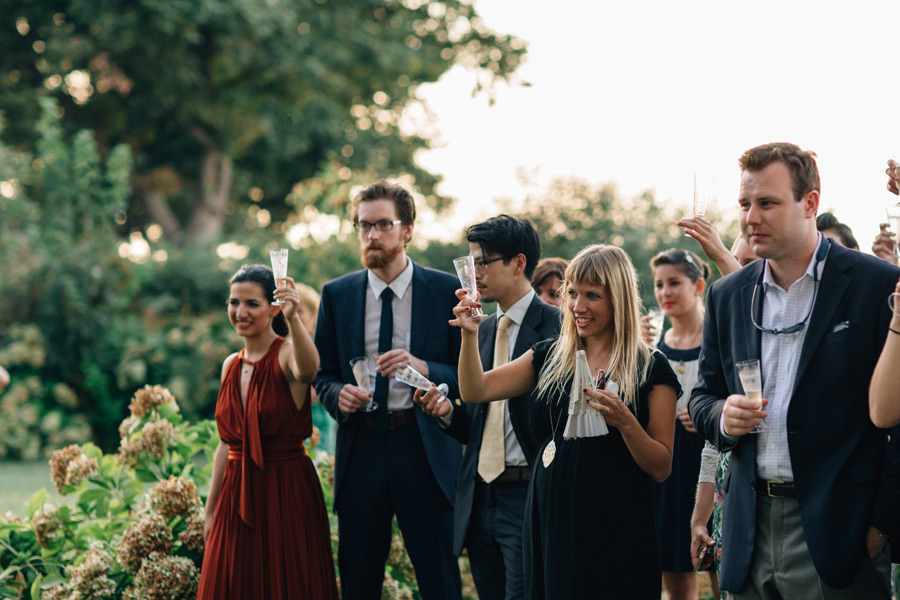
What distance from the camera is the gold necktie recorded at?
3.95 meters

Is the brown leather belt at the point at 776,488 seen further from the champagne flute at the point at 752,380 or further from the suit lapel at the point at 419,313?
the suit lapel at the point at 419,313

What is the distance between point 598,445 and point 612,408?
0.29 metres

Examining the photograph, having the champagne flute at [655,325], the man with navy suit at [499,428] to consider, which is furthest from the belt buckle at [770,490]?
the champagne flute at [655,325]

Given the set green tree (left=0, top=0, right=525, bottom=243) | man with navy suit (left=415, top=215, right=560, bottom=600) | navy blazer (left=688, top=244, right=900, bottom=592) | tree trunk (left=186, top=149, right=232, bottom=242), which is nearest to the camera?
navy blazer (left=688, top=244, right=900, bottom=592)

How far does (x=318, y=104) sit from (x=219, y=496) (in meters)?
16.9

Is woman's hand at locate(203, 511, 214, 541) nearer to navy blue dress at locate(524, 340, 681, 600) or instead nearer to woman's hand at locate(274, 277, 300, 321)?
woman's hand at locate(274, 277, 300, 321)

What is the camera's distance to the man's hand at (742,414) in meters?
2.81

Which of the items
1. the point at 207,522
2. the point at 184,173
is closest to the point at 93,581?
the point at 207,522

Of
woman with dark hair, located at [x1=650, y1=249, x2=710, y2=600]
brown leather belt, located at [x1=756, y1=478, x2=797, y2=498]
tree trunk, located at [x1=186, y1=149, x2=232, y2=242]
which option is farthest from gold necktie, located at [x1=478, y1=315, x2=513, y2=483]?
tree trunk, located at [x1=186, y1=149, x2=232, y2=242]

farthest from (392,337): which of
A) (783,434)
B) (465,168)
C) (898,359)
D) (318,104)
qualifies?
(318,104)

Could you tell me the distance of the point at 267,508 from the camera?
4.48 meters

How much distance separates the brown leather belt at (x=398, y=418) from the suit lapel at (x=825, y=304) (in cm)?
208

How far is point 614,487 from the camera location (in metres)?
3.29

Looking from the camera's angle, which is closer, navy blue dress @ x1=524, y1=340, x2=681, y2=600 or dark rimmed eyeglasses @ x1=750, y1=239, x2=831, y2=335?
dark rimmed eyeglasses @ x1=750, y1=239, x2=831, y2=335
